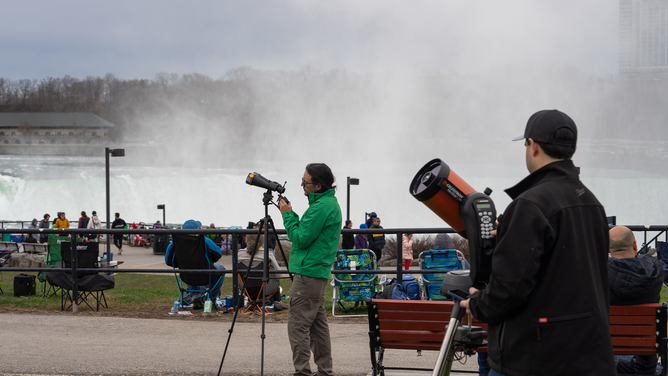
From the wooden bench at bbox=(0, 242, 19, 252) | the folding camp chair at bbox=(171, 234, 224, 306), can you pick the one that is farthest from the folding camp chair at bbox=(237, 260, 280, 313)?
the wooden bench at bbox=(0, 242, 19, 252)

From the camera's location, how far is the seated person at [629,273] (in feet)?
11.8

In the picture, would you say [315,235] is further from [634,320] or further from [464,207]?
[634,320]

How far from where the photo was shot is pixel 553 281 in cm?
197

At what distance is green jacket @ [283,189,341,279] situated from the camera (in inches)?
162

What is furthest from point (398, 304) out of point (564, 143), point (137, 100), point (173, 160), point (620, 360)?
point (137, 100)

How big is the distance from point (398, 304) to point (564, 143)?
2.10 m

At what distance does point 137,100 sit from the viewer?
342 ft

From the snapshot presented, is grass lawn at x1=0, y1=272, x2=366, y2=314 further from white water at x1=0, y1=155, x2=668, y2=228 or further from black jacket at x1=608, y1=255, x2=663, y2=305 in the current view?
white water at x1=0, y1=155, x2=668, y2=228

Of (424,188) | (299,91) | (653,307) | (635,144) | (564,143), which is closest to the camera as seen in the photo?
(564,143)

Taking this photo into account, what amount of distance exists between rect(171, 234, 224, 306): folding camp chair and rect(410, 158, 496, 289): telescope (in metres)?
5.77

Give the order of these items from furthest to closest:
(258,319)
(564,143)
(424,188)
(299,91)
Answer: (299,91), (258,319), (424,188), (564,143)

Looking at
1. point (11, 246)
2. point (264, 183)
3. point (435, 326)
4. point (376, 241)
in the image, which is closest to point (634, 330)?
point (435, 326)

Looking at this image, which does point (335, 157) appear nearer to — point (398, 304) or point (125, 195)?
point (125, 195)

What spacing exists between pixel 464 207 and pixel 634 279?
2.09 meters
